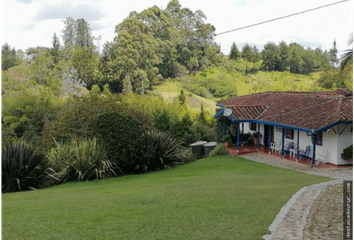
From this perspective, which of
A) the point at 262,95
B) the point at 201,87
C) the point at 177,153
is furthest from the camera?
the point at 201,87

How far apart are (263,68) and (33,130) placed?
40.0 m

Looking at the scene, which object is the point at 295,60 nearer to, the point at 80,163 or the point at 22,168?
the point at 80,163

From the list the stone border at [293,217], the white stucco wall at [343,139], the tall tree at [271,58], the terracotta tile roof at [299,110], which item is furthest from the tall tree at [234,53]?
the stone border at [293,217]

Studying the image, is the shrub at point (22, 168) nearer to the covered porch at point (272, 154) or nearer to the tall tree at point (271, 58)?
the covered porch at point (272, 154)

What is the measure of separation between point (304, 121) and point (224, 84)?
37862 millimetres

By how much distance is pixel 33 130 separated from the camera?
36.5 metres

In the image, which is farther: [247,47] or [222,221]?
[247,47]

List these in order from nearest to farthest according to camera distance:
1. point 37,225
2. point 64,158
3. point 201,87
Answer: point 37,225
point 64,158
point 201,87

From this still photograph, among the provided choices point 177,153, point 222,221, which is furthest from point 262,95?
point 222,221

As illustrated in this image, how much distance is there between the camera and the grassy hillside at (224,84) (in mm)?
56312

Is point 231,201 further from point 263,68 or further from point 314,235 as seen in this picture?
point 263,68

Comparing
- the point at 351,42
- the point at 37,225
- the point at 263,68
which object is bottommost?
the point at 37,225

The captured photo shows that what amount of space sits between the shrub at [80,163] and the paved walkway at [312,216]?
10.2 meters

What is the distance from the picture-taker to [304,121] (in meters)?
21.1
